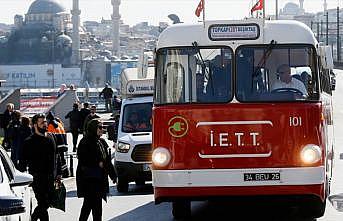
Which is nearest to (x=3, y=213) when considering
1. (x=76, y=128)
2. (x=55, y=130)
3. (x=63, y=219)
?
(x=63, y=219)

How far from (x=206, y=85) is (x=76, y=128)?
1719cm

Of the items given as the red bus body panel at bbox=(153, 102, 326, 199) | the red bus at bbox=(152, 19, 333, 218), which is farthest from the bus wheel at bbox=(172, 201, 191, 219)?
the red bus body panel at bbox=(153, 102, 326, 199)

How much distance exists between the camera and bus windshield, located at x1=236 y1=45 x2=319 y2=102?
40.2 feet

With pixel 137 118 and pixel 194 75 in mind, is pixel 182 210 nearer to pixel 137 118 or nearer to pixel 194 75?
pixel 194 75

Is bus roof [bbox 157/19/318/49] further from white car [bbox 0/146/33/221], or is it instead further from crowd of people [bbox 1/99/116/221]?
white car [bbox 0/146/33/221]

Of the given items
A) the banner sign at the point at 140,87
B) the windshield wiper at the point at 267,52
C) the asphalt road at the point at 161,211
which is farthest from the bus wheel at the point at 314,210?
the banner sign at the point at 140,87

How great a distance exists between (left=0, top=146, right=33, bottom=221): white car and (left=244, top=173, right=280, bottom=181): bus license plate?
2771mm

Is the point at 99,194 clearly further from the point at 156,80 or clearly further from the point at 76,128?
the point at 76,128

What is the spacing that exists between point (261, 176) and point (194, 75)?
4.97 ft

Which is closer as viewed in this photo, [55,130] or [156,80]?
[156,80]

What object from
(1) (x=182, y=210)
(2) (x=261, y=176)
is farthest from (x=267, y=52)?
(1) (x=182, y=210)

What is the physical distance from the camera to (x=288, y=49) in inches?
485

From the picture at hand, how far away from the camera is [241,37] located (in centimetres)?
1240

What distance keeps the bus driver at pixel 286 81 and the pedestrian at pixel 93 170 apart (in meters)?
2.31
